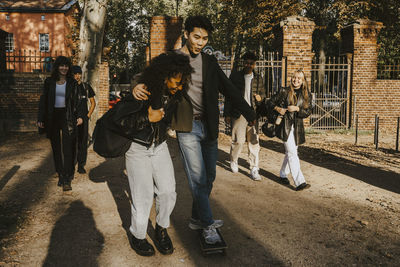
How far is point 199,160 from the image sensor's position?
364 centimetres

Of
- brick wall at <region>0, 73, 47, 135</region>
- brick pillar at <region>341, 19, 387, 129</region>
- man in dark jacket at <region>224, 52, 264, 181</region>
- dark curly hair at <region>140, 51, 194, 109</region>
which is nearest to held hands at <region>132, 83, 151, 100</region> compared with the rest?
dark curly hair at <region>140, 51, 194, 109</region>

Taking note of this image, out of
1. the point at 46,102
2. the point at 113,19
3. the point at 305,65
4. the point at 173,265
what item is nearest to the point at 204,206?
the point at 173,265

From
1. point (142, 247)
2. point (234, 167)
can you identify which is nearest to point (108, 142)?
point (142, 247)

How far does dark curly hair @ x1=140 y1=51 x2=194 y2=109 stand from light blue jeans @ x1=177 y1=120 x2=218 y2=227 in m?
0.64

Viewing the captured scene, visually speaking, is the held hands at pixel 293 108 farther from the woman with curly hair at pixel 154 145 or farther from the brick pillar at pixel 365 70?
the brick pillar at pixel 365 70

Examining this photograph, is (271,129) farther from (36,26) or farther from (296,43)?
(36,26)

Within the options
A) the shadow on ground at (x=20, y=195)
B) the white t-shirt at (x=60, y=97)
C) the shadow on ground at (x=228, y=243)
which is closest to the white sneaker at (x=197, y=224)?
the shadow on ground at (x=228, y=243)

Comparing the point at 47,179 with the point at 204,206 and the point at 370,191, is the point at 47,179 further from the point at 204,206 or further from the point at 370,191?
the point at 370,191

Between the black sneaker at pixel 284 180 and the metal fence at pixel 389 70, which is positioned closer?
the black sneaker at pixel 284 180

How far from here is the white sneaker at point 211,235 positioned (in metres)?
3.53

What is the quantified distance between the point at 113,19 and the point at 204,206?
1462 inches

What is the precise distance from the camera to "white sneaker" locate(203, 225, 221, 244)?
11.6 ft

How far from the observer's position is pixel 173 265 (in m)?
3.32

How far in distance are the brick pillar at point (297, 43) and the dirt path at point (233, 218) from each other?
630 centimetres
